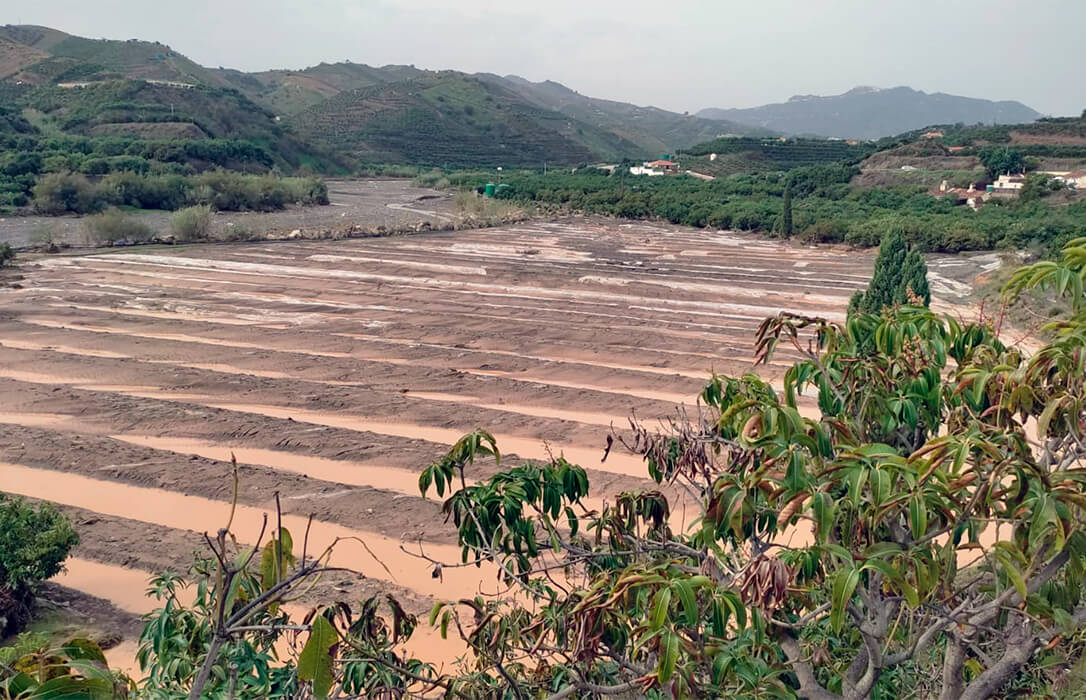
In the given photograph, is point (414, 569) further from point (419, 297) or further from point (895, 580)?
point (419, 297)

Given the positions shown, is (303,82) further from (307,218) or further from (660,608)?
(660,608)

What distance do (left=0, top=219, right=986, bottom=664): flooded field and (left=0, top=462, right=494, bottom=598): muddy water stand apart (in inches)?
1.1

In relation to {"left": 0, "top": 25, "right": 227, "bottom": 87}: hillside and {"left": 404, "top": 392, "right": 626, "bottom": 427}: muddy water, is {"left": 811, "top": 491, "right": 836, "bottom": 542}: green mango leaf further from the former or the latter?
{"left": 0, "top": 25, "right": 227, "bottom": 87}: hillside

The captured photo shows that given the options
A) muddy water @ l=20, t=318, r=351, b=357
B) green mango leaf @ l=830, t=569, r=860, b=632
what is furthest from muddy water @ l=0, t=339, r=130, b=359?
green mango leaf @ l=830, t=569, r=860, b=632

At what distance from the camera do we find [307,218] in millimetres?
39312

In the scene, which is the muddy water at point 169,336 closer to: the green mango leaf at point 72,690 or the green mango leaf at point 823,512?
the green mango leaf at point 823,512

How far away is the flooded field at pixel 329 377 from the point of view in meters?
8.88

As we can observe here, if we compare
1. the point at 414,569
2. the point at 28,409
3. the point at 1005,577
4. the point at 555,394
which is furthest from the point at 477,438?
the point at 28,409

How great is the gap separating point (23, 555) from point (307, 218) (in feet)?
113

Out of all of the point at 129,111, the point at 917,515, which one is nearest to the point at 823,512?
the point at 917,515

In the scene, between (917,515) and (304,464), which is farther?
(304,464)

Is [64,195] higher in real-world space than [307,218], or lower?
higher

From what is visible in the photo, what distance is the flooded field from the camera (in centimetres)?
888

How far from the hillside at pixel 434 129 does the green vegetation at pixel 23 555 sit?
83742 mm
